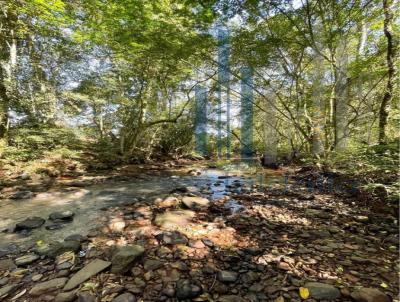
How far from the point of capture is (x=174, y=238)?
2877 mm

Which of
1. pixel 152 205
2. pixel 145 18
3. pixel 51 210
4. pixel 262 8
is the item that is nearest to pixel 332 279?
pixel 152 205

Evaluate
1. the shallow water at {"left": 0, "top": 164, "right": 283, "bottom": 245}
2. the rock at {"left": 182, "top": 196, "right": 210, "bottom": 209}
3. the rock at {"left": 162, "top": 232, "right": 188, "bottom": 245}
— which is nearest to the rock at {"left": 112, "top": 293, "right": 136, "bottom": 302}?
the rock at {"left": 162, "top": 232, "right": 188, "bottom": 245}

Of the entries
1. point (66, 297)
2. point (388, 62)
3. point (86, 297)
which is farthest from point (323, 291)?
A: point (388, 62)

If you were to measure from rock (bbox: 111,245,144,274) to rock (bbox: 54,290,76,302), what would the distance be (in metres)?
0.37

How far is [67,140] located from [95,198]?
14.9 ft

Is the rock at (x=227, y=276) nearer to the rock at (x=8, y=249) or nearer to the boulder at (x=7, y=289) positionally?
the boulder at (x=7, y=289)

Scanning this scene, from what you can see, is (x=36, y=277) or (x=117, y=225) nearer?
(x=36, y=277)

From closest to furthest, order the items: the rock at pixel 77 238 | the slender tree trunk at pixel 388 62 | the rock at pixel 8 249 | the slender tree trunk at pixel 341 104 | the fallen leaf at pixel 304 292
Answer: the fallen leaf at pixel 304 292 < the rock at pixel 8 249 < the rock at pixel 77 238 < the slender tree trunk at pixel 388 62 < the slender tree trunk at pixel 341 104

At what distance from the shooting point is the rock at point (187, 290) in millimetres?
1869

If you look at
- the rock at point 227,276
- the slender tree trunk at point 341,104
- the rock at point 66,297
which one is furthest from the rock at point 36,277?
the slender tree trunk at point 341,104

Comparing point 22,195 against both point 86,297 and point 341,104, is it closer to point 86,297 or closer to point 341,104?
point 86,297

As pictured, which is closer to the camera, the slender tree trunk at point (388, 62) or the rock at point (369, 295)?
the rock at point (369, 295)

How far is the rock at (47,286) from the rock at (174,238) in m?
1.11

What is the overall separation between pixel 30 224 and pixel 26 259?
1188 millimetres
